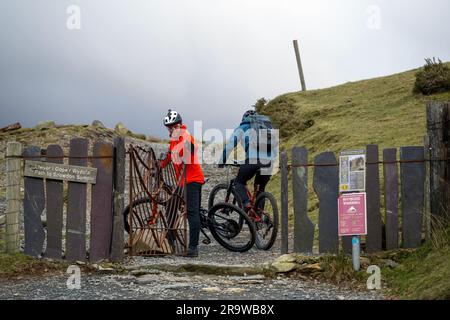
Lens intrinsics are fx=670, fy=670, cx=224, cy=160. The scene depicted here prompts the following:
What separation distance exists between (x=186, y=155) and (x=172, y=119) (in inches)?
24.4

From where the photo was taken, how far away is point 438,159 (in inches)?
396

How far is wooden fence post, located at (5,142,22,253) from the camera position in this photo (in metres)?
10.3

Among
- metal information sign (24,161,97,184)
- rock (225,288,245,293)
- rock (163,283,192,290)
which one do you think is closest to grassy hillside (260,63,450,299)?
rock (225,288,245,293)

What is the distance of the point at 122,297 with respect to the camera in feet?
27.3

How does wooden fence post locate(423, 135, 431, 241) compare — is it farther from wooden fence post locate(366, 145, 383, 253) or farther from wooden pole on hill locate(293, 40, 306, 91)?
wooden pole on hill locate(293, 40, 306, 91)

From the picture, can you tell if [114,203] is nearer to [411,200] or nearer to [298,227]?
[298,227]

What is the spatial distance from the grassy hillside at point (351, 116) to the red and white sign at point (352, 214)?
14.1ft

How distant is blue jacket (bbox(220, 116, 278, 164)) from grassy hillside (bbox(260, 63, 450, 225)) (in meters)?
2.66

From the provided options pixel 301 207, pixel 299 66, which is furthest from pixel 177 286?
pixel 299 66

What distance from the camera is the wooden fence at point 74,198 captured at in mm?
10203

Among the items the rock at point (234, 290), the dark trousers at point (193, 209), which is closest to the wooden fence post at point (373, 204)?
the rock at point (234, 290)

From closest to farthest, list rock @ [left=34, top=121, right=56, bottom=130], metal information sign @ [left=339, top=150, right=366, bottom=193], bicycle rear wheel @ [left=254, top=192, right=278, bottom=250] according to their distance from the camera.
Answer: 1. metal information sign @ [left=339, top=150, right=366, bottom=193]
2. bicycle rear wheel @ [left=254, top=192, right=278, bottom=250]
3. rock @ [left=34, top=121, right=56, bottom=130]
